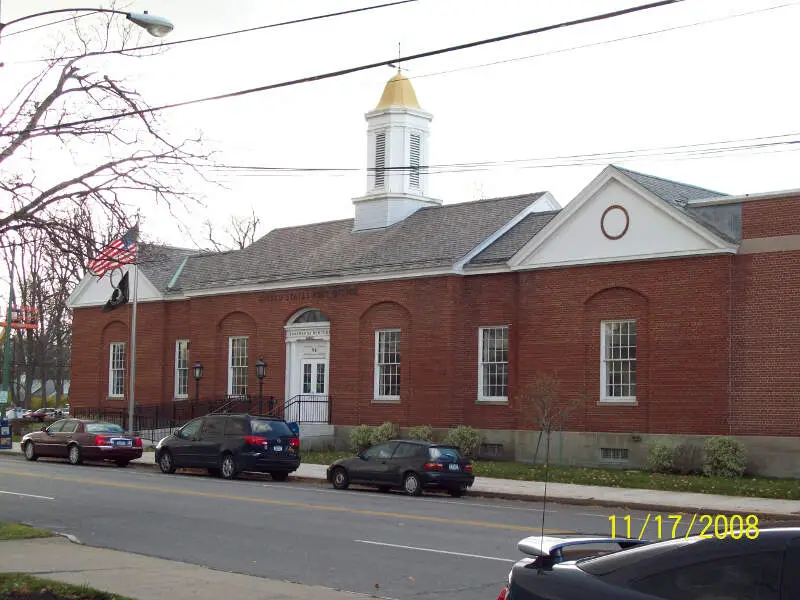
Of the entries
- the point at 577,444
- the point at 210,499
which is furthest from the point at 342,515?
the point at 577,444

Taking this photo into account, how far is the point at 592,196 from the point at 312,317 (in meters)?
12.7

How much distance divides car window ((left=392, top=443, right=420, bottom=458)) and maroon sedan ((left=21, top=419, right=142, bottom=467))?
11.4 metres

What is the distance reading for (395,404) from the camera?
34.8 metres

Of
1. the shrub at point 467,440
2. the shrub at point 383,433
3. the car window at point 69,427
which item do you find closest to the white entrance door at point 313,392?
the shrub at point 383,433

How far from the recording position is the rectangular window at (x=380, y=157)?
39.7 metres

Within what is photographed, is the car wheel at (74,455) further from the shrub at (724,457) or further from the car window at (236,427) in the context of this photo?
the shrub at (724,457)

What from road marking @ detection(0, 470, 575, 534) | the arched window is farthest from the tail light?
the arched window

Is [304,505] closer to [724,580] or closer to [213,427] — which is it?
[213,427]

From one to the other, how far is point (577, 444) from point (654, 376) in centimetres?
313

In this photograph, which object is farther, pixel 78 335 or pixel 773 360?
pixel 78 335

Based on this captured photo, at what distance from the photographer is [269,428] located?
2808 centimetres

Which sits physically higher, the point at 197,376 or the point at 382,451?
the point at 197,376

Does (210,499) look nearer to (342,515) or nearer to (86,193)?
(342,515)

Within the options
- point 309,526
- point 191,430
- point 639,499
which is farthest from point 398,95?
point 309,526
